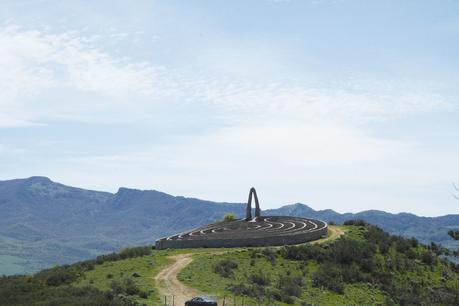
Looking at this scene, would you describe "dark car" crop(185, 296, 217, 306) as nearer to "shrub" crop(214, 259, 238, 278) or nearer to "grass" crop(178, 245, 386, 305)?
"grass" crop(178, 245, 386, 305)

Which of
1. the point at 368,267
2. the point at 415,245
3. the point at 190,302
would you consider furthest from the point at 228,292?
the point at 415,245

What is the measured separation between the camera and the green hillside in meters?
44.4

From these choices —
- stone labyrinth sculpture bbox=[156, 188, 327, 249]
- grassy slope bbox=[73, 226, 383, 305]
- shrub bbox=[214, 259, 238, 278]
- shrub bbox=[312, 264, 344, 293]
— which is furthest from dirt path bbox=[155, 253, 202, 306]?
shrub bbox=[312, 264, 344, 293]

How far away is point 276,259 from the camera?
62656mm

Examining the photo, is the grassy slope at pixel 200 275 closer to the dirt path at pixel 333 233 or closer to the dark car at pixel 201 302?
the dark car at pixel 201 302

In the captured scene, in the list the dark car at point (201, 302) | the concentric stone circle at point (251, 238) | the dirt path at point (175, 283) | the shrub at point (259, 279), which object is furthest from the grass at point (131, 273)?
the shrub at point (259, 279)

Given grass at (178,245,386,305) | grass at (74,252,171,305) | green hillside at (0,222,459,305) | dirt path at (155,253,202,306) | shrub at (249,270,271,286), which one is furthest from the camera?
shrub at (249,270,271,286)

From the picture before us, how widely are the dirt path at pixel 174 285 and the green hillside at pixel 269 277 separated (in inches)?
30.6

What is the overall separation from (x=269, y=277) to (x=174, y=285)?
1014cm

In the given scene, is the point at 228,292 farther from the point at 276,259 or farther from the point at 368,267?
the point at 368,267

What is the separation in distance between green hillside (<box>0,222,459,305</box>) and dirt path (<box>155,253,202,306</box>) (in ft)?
2.55

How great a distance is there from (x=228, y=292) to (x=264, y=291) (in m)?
3.31

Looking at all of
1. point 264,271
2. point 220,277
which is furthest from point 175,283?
point 264,271

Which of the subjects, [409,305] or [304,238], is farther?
[304,238]
